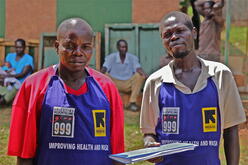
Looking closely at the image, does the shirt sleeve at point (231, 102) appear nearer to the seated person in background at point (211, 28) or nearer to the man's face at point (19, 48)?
the seated person in background at point (211, 28)

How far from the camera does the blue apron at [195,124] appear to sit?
7.50 feet

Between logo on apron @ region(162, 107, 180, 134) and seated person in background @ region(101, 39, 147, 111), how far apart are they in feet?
18.7

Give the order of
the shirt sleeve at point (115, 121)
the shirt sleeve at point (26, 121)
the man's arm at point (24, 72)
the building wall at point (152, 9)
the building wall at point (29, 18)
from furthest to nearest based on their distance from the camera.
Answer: the building wall at point (29, 18) < the building wall at point (152, 9) < the man's arm at point (24, 72) < the shirt sleeve at point (115, 121) < the shirt sleeve at point (26, 121)

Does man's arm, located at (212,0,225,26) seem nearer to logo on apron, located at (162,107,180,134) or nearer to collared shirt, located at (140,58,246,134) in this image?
collared shirt, located at (140,58,246,134)

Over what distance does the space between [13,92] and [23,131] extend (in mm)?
6354

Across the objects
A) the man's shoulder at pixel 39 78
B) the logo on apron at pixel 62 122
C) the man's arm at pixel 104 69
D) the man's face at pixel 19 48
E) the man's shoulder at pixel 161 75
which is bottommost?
the logo on apron at pixel 62 122

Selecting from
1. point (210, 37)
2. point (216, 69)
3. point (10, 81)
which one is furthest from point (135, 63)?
point (216, 69)

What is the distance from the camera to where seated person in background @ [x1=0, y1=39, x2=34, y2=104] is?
27.1 ft

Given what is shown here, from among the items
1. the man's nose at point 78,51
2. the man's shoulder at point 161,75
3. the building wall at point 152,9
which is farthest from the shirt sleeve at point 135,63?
the man's nose at point 78,51

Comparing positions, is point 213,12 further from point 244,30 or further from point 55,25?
point 244,30

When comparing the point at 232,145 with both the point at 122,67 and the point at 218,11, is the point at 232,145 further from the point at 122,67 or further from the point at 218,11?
the point at 122,67

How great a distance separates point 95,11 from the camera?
9055 mm

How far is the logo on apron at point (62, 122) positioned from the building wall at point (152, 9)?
266 inches

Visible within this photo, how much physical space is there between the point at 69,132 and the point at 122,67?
631cm
